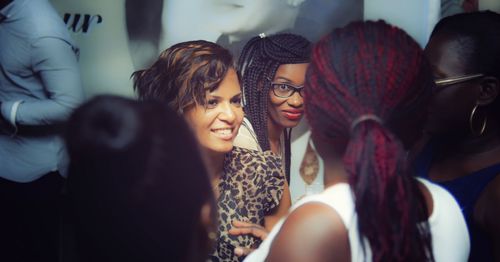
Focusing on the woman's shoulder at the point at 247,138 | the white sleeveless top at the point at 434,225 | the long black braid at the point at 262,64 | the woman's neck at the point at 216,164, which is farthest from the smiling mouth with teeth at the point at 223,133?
the white sleeveless top at the point at 434,225

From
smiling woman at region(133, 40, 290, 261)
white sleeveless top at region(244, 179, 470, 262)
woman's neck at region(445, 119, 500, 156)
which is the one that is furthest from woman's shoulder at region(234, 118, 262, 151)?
white sleeveless top at region(244, 179, 470, 262)

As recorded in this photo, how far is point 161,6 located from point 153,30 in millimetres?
149

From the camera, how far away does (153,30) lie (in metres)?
2.83

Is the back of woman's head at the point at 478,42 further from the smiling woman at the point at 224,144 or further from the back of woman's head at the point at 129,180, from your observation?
the back of woman's head at the point at 129,180

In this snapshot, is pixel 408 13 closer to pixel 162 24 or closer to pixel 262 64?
pixel 262 64

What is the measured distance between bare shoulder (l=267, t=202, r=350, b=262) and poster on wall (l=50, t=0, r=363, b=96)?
5.79 feet

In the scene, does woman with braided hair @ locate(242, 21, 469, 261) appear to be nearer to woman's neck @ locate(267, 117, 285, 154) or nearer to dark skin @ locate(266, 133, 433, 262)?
dark skin @ locate(266, 133, 433, 262)

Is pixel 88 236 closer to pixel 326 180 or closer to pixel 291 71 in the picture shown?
pixel 326 180

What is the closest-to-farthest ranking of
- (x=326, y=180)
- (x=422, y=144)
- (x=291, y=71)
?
(x=326, y=180) < (x=422, y=144) < (x=291, y=71)

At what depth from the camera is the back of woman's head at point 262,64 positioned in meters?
2.72

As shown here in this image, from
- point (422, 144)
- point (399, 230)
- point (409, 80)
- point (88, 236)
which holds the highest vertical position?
point (409, 80)

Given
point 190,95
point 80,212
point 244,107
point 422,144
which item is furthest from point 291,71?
point 80,212

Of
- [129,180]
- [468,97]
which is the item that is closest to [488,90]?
[468,97]

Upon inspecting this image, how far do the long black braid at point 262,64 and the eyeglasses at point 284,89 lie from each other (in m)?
0.04
